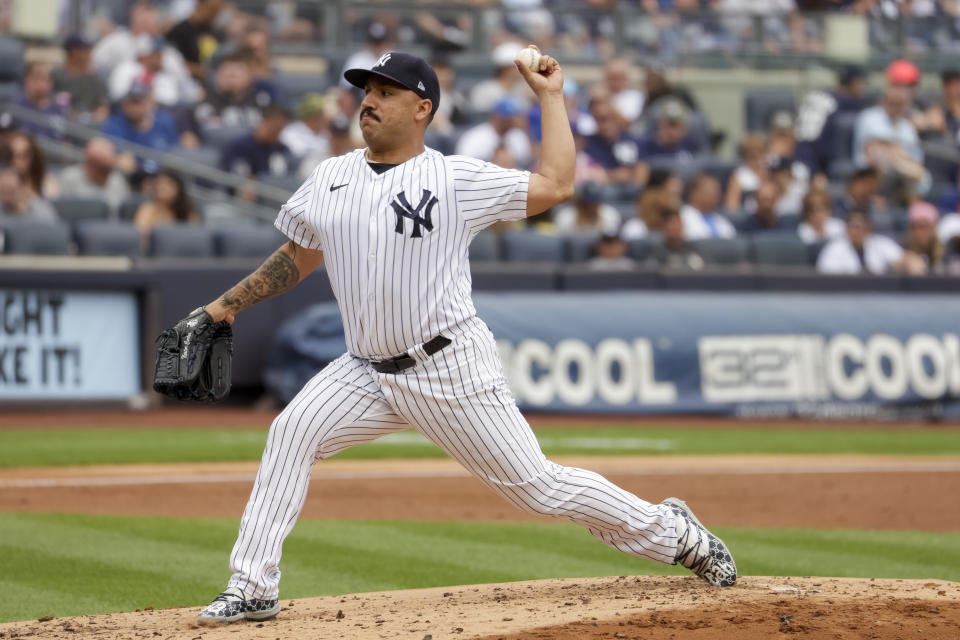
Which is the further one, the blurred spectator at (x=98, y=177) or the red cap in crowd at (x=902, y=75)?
the red cap in crowd at (x=902, y=75)

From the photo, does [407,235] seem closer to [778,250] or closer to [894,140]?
[778,250]

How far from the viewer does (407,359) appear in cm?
447

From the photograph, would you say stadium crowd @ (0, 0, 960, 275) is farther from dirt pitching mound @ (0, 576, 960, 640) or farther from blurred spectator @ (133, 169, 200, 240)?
dirt pitching mound @ (0, 576, 960, 640)

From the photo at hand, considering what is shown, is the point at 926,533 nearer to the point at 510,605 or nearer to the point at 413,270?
the point at 510,605

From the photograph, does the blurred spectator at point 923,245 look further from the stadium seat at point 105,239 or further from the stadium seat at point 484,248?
the stadium seat at point 105,239

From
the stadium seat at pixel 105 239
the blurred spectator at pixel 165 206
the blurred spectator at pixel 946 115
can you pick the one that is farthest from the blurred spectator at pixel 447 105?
the blurred spectator at pixel 946 115

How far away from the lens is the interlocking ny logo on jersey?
14.4 ft

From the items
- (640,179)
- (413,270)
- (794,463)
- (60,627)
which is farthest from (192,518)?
(640,179)

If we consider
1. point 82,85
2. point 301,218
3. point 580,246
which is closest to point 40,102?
point 82,85

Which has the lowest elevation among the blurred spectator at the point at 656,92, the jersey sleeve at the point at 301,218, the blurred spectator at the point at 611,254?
the jersey sleeve at the point at 301,218

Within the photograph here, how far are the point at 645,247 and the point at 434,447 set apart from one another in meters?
3.99

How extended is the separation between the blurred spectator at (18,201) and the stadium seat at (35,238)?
13 centimetres

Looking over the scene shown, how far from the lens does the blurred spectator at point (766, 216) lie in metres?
15.2

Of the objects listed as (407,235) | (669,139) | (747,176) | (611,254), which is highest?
(669,139)
